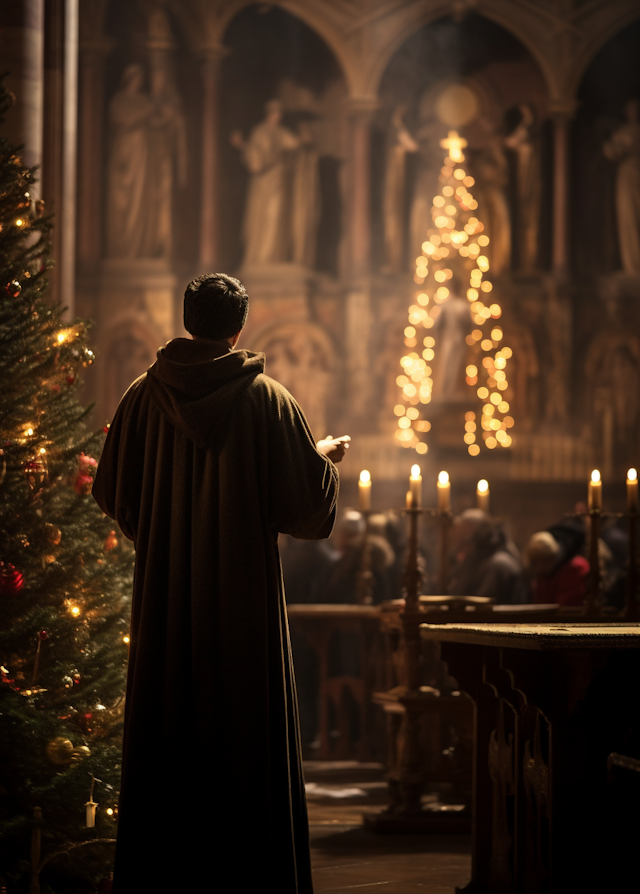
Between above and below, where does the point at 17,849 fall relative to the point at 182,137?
below

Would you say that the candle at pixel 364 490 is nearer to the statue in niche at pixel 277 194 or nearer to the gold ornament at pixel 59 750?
the gold ornament at pixel 59 750

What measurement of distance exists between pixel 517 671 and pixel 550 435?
9507 millimetres

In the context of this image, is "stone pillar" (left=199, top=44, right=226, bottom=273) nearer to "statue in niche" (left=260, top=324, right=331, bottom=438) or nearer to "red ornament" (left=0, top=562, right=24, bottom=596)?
"statue in niche" (left=260, top=324, right=331, bottom=438)

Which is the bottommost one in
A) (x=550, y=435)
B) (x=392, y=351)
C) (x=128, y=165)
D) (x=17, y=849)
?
(x=17, y=849)

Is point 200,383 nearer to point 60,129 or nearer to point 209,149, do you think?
point 60,129

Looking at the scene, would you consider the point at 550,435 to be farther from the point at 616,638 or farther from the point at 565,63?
the point at 616,638

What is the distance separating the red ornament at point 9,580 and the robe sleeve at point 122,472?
0.76 metres

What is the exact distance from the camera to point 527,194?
13242mm

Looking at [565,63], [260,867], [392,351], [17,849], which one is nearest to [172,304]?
[392,351]

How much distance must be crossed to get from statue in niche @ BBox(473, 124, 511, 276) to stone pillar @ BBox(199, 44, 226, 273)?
8.98 feet

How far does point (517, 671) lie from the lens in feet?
11.4

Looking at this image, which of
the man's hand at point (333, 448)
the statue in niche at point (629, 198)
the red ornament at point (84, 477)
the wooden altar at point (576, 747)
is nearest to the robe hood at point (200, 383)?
the man's hand at point (333, 448)

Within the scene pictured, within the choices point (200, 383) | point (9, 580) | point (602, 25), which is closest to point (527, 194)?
point (602, 25)

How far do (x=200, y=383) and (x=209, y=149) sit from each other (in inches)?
400
